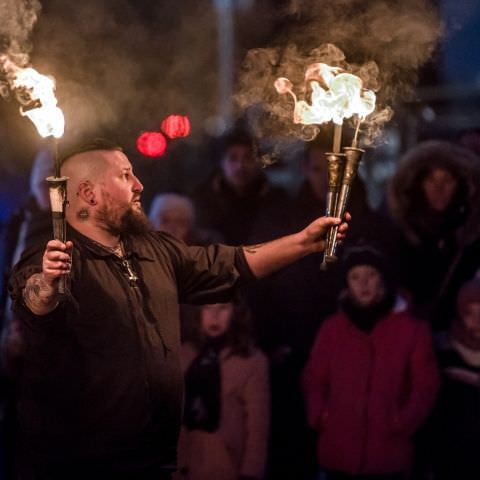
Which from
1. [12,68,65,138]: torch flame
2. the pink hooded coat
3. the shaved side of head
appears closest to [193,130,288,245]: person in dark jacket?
the pink hooded coat

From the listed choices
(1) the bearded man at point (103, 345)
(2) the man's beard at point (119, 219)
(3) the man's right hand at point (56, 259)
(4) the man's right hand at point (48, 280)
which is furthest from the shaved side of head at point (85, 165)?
(3) the man's right hand at point (56, 259)

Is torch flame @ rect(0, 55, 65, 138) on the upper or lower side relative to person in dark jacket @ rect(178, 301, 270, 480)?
upper

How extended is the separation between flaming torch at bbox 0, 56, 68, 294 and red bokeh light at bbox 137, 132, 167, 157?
225 cm

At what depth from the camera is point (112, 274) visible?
3.96 m

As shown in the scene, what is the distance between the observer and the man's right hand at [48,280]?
132 inches

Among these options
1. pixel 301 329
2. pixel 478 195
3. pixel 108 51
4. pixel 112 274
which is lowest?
pixel 301 329

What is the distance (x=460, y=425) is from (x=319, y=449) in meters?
0.80

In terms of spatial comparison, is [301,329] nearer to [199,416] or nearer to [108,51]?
[199,416]

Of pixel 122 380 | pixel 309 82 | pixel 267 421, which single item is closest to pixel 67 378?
pixel 122 380

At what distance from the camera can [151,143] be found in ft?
21.7

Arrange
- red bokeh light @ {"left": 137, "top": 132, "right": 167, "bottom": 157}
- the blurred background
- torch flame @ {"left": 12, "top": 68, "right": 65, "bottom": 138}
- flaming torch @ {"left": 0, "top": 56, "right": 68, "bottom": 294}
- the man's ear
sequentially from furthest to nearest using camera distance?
red bokeh light @ {"left": 137, "top": 132, "right": 167, "bottom": 157}, the blurred background, the man's ear, torch flame @ {"left": 12, "top": 68, "right": 65, "bottom": 138}, flaming torch @ {"left": 0, "top": 56, "right": 68, "bottom": 294}

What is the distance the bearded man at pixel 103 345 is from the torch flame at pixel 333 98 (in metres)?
0.43

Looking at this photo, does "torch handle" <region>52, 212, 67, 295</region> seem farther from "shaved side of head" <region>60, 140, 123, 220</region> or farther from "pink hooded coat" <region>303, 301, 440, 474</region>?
"pink hooded coat" <region>303, 301, 440, 474</region>

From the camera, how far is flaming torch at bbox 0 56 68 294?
136 inches
